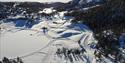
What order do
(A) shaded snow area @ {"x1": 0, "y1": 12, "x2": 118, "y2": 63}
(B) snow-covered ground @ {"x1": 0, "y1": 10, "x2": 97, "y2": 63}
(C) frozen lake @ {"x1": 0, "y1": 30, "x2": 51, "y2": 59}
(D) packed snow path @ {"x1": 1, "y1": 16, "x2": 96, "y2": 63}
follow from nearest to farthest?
1. (D) packed snow path @ {"x1": 1, "y1": 16, "x2": 96, "y2": 63}
2. (A) shaded snow area @ {"x1": 0, "y1": 12, "x2": 118, "y2": 63}
3. (B) snow-covered ground @ {"x1": 0, "y1": 10, "x2": 97, "y2": 63}
4. (C) frozen lake @ {"x1": 0, "y1": 30, "x2": 51, "y2": 59}

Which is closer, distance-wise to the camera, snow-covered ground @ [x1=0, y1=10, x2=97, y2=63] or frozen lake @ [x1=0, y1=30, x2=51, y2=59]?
snow-covered ground @ [x1=0, y1=10, x2=97, y2=63]

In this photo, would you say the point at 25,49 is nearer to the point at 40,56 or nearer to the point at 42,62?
the point at 40,56

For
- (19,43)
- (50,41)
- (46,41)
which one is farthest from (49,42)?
(19,43)

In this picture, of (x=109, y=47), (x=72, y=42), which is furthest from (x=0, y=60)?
(x=109, y=47)

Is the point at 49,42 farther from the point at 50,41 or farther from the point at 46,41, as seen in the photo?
the point at 46,41

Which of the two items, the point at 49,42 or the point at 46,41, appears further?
the point at 46,41

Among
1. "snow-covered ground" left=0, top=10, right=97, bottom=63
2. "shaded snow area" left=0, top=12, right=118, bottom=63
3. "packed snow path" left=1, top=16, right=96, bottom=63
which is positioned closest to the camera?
"packed snow path" left=1, top=16, right=96, bottom=63

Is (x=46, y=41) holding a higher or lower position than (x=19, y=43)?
higher

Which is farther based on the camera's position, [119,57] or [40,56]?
[40,56]
